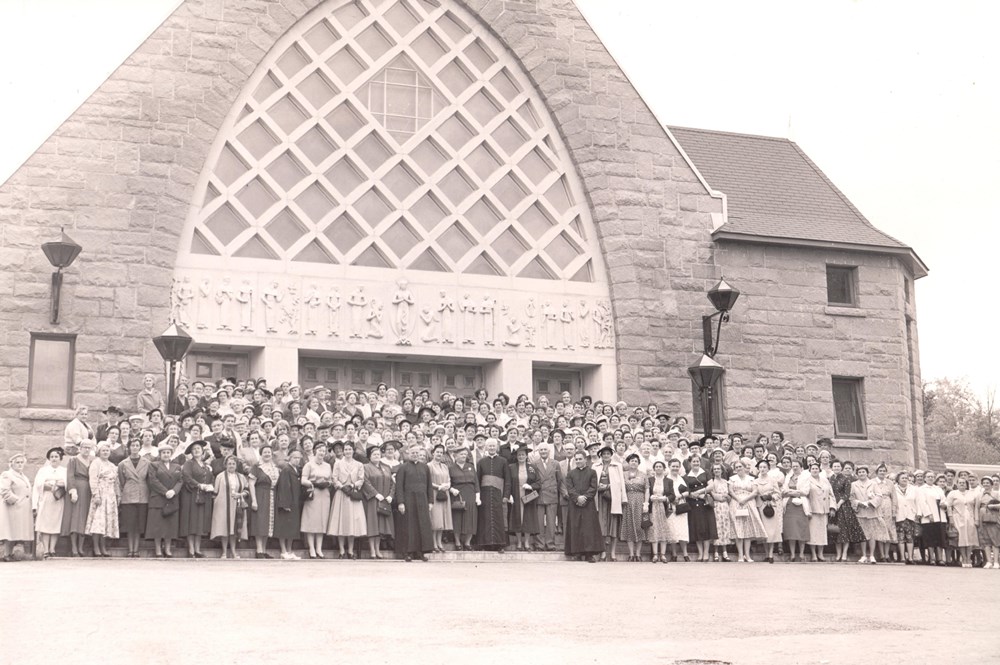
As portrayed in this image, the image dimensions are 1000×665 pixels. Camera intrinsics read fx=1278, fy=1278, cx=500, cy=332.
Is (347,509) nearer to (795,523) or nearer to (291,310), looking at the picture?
(291,310)

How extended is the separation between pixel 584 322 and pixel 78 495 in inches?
426

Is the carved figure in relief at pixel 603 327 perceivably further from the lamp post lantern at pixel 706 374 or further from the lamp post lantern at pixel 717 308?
the lamp post lantern at pixel 706 374

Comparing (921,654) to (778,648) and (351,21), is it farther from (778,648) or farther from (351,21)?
(351,21)

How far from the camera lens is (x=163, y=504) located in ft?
51.6

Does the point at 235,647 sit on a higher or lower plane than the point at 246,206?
lower

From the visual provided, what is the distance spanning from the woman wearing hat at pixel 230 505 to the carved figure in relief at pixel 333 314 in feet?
20.0

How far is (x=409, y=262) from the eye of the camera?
22.8m

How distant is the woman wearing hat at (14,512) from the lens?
1532 cm

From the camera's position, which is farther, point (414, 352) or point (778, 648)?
point (414, 352)

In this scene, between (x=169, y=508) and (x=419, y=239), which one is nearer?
(x=169, y=508)

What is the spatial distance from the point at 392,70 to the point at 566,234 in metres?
4.47

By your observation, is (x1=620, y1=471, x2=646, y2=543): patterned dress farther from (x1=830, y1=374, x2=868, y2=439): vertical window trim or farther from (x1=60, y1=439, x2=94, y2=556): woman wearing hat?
(x1=830, y1=374, x2=868, y2=439): vertical window trim

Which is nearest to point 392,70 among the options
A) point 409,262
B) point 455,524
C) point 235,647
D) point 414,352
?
point 409,262

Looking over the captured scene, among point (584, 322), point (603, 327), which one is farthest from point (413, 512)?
point (603, 327)
